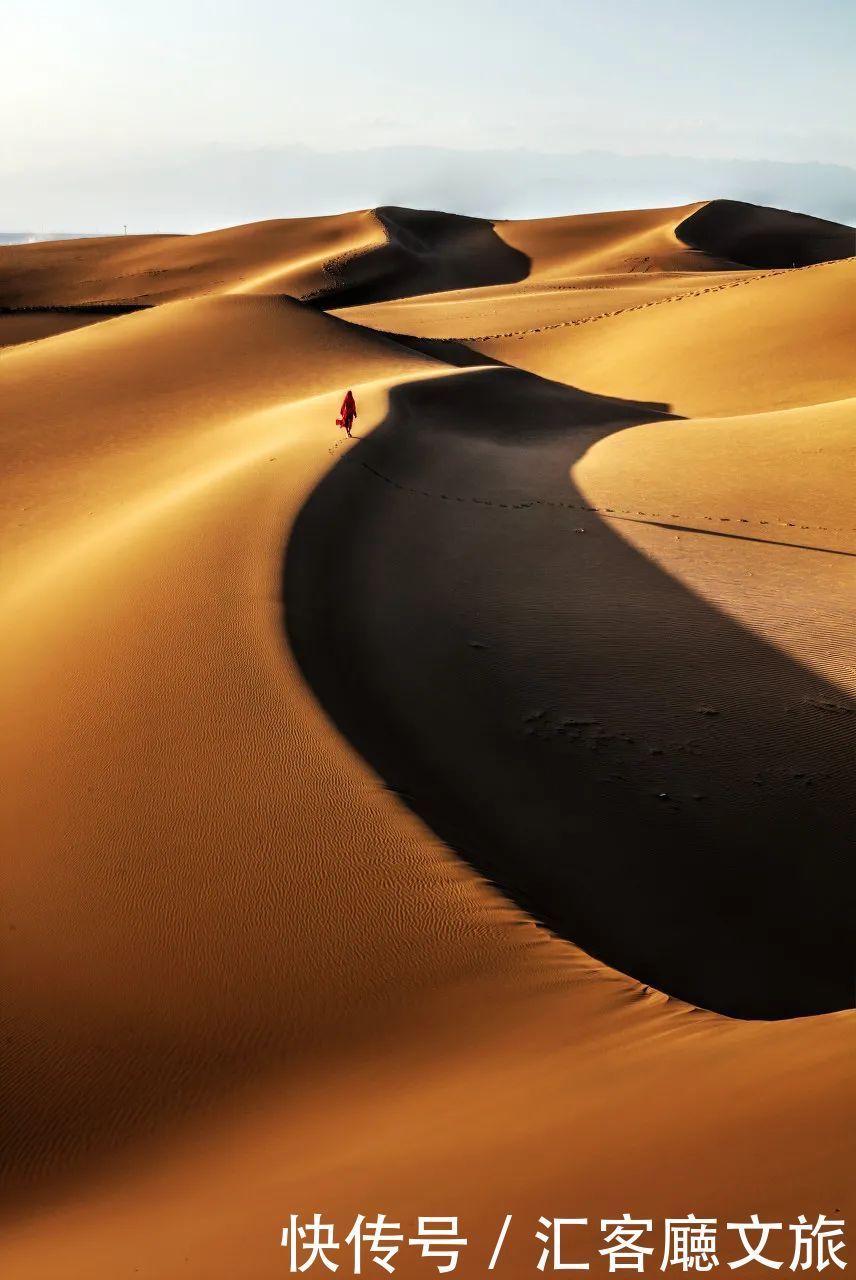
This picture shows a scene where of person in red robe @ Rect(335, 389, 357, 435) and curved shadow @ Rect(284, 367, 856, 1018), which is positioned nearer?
curved shadow @ Rect(284, 367, 856, 1018)

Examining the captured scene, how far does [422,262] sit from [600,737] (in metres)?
52.4

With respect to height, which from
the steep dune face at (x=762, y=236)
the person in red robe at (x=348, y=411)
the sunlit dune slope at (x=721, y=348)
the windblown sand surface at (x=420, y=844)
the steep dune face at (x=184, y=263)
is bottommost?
the windblown sand surface at (x=420, y=844)

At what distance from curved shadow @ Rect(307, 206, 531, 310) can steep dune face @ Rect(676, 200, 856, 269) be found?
383 inches

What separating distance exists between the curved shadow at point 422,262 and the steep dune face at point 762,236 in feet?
31.9

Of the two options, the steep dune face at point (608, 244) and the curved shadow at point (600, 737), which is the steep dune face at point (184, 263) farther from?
the curved shadow at point (600, 737)

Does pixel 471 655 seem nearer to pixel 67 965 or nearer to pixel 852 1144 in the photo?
pixel 67 965

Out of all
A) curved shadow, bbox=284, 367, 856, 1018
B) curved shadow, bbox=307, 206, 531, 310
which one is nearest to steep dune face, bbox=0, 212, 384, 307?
curved shadow, bbox=307, 206, 531, 310

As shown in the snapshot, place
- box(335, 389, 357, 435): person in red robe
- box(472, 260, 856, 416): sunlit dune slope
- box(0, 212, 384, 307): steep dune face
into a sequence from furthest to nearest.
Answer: box(0, 212, 384, 307): steep dune face
box(472, 260, 856, 416): sunlit dune slope
box(335, 389, 357, 435): person in red robe

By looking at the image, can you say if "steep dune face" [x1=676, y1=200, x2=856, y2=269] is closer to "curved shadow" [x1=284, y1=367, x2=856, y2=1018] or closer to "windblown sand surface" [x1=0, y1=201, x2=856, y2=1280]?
"windblown sand surface" [x1=0, y1=201, x2=856, y2=1280]

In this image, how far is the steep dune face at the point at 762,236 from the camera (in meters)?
59.3

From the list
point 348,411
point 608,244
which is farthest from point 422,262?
point 348,411

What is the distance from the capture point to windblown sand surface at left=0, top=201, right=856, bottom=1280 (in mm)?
3660

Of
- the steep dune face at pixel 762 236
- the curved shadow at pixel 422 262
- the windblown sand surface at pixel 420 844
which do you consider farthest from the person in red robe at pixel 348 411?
the steep dune face at pixel 762 236

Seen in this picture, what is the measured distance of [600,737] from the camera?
7688mm
